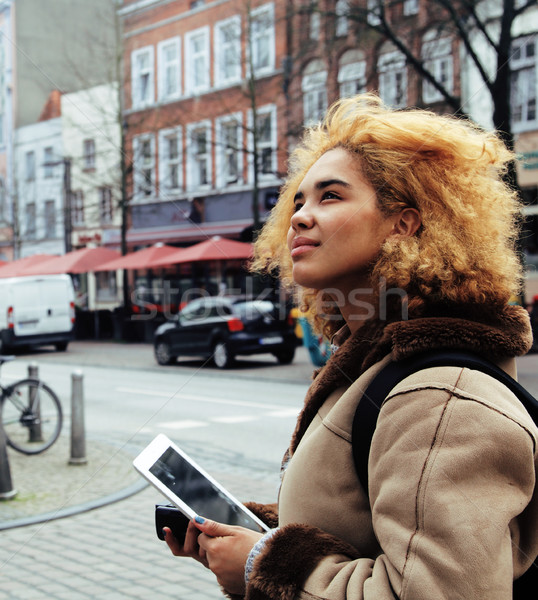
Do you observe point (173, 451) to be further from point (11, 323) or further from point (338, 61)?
point (338, 61)

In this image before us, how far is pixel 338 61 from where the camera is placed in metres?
23.6

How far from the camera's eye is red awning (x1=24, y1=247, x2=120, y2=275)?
1030 inches

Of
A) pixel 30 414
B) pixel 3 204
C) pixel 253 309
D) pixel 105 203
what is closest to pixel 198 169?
pixel 105 203

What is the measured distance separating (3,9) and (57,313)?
26.1 m

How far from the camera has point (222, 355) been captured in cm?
1617

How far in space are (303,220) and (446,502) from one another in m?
0.69

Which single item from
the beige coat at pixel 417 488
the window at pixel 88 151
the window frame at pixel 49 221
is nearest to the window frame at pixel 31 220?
the window frame at pixel 49 221

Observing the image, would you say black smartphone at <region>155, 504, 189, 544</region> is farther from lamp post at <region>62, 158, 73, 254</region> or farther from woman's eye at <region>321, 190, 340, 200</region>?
lamp post at <region>62, 158, 73, 254</region>

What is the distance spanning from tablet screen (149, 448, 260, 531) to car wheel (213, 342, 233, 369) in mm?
14171

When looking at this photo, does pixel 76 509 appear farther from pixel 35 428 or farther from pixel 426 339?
pixel 426 339

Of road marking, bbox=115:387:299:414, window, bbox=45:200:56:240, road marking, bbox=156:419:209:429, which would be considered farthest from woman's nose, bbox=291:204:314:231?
window, bbox=45:200:56:240

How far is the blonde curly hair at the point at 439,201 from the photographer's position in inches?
57.4

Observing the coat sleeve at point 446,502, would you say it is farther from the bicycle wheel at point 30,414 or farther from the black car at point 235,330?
the black car at point 235,330

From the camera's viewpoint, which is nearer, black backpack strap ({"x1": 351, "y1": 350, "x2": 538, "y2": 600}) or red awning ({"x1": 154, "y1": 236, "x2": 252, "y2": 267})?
black backpack strap ({"x1": 351, "y1": 350, "x2": 538, "y2": 600})
